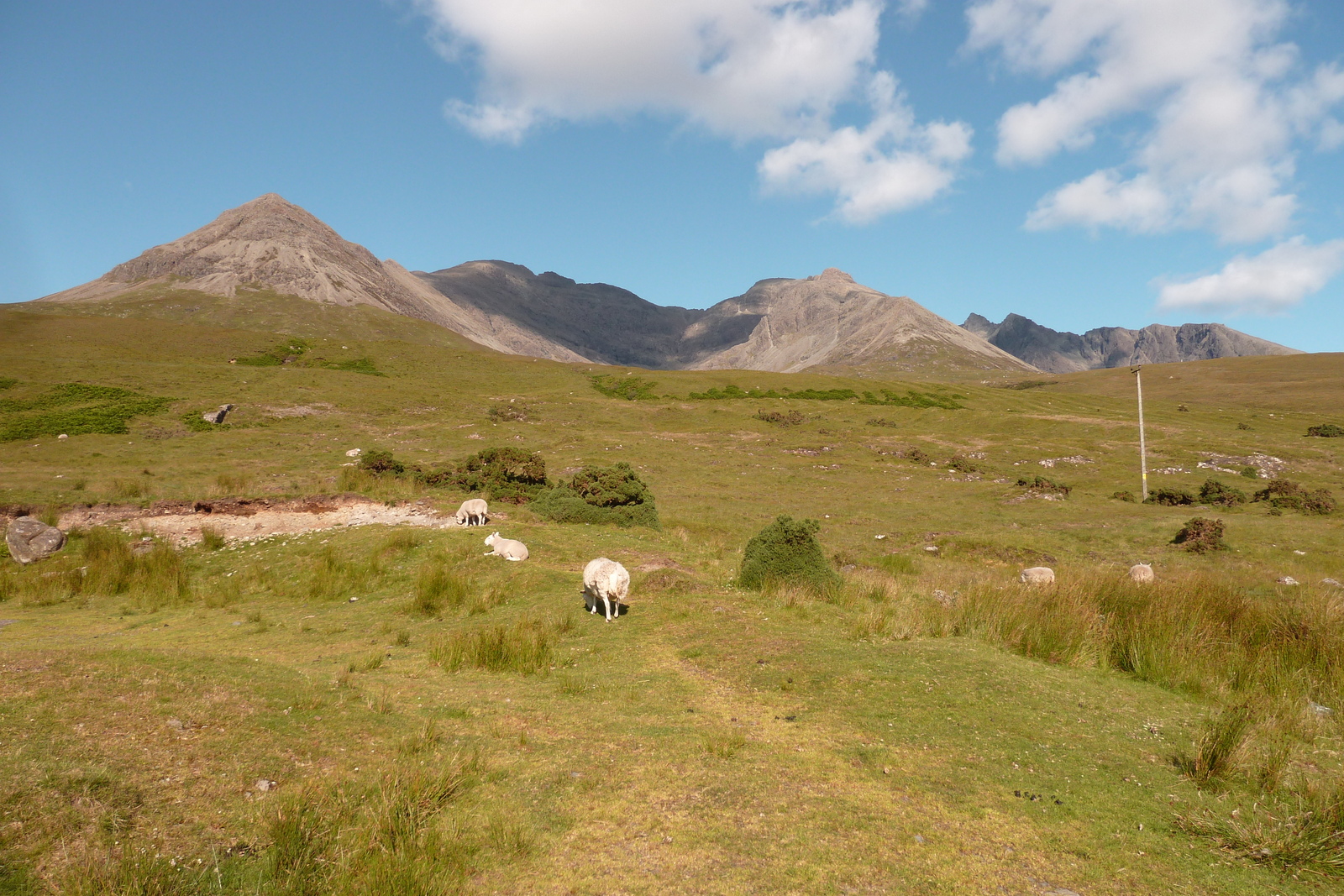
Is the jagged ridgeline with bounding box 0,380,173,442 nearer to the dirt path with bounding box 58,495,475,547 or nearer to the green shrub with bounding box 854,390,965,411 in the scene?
the dirt path with bounding box 58,495,475,547

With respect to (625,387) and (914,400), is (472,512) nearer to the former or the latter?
(625,387)

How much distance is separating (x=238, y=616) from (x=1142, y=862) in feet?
49.4

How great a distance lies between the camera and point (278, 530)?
18375 millimetres

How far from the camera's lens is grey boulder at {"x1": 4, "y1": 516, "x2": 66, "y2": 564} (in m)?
15.7

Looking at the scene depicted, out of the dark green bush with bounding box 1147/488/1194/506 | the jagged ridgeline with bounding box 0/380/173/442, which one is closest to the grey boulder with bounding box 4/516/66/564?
the jagged ridgeline with bounding box 0/380/173/442

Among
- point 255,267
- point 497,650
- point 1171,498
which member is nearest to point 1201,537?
point 1171,498

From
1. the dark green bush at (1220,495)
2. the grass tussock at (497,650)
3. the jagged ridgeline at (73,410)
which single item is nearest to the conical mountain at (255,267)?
the jagged ridgeline at (73,410)

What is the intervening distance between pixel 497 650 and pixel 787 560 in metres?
6.92

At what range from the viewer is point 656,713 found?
807cm

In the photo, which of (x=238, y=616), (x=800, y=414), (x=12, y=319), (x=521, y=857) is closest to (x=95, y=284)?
(x=12, y=319)

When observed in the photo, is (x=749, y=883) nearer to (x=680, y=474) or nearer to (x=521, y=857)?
(x=521, y=857)

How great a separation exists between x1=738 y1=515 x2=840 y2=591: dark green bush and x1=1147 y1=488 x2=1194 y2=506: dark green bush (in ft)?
86.9

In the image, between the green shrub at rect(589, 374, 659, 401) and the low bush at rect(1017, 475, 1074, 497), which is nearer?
the low bush at rect(1017, 475, 1074, 497)

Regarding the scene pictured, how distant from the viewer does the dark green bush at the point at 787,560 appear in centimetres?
1402
